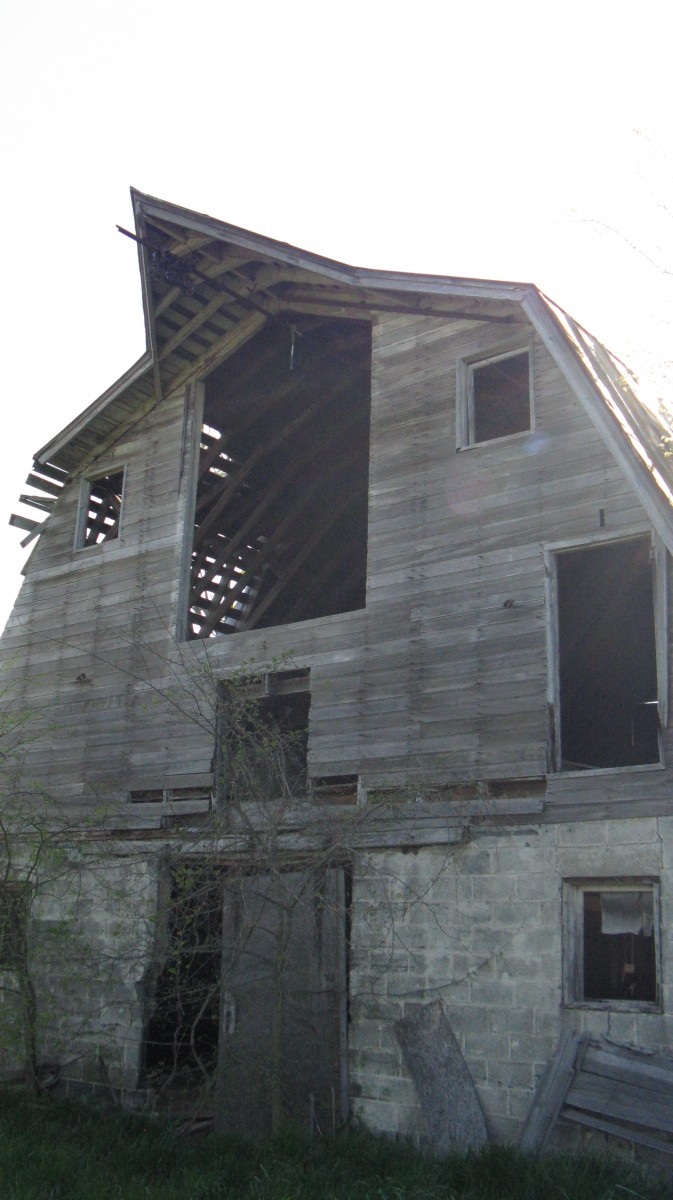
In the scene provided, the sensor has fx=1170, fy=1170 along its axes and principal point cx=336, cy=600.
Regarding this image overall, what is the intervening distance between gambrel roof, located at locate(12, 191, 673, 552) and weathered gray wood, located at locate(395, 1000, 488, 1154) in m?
5.09

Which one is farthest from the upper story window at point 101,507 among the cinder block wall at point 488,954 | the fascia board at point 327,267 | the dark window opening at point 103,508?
the cinder block wall at point 488,954

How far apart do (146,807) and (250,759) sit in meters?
1.51

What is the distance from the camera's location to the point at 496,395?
13.7 meters

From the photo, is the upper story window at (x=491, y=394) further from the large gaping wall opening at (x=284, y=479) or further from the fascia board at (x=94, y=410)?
the fascia board at (x=94, y=410)

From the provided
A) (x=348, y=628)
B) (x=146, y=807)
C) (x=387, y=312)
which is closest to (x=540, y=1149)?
(x=348, y=628)

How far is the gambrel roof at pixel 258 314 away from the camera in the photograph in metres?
11.5

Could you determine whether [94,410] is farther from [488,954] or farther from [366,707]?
[488,954]

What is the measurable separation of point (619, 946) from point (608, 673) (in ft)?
21.6

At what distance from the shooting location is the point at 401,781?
12.2 m

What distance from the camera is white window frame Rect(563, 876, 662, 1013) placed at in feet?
33.0

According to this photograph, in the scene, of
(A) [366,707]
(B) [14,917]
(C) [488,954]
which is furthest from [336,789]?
(B) [14,917]

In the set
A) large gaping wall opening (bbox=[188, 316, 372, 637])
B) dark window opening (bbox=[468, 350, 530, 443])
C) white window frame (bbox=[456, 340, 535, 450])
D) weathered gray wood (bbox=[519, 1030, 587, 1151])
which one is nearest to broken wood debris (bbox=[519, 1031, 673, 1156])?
weathered gray wood (bbox=[519, 1030, 587, 1151])

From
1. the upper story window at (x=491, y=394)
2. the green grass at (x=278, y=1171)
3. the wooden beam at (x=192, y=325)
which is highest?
the wooden beam at (x=192, y=325)

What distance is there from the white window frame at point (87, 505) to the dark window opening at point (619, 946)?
871 cm
